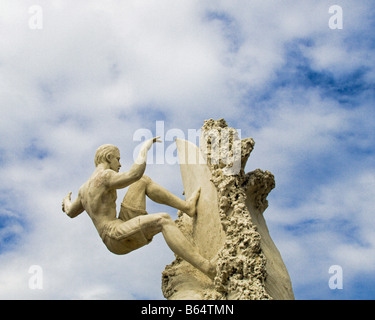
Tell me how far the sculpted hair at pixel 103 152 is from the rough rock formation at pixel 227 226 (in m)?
1.27

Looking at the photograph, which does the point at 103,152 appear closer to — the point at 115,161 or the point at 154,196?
the point at 115,161

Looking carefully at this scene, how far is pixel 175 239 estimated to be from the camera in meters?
7.45

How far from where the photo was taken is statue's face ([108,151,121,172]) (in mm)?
7939

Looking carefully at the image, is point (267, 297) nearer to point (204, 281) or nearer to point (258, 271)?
point (258, 271)

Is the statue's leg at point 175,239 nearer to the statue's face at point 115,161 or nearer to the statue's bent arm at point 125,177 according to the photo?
the statue's bent arm at point 125,177

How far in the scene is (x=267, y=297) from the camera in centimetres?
676

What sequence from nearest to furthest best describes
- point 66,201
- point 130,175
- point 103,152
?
1. point 130,175
2. point 103,152
3. point 66,201

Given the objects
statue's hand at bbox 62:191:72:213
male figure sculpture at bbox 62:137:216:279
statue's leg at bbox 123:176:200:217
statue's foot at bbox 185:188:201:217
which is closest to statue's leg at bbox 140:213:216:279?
male figure sculpture at bbox 62:137:216:279

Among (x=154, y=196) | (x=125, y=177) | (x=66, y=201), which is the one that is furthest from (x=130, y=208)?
(x=66, y=201)

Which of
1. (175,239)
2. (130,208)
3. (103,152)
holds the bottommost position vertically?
(175,239)

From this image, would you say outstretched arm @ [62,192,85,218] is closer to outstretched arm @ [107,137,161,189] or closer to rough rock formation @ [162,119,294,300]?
outstretched arm @ [107,137,161,189]

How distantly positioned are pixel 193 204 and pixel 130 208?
3.07 ft

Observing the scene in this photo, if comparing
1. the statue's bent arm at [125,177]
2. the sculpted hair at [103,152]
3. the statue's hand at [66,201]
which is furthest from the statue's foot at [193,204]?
the statue's hand at [66,201]

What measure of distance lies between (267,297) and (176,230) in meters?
1.53
